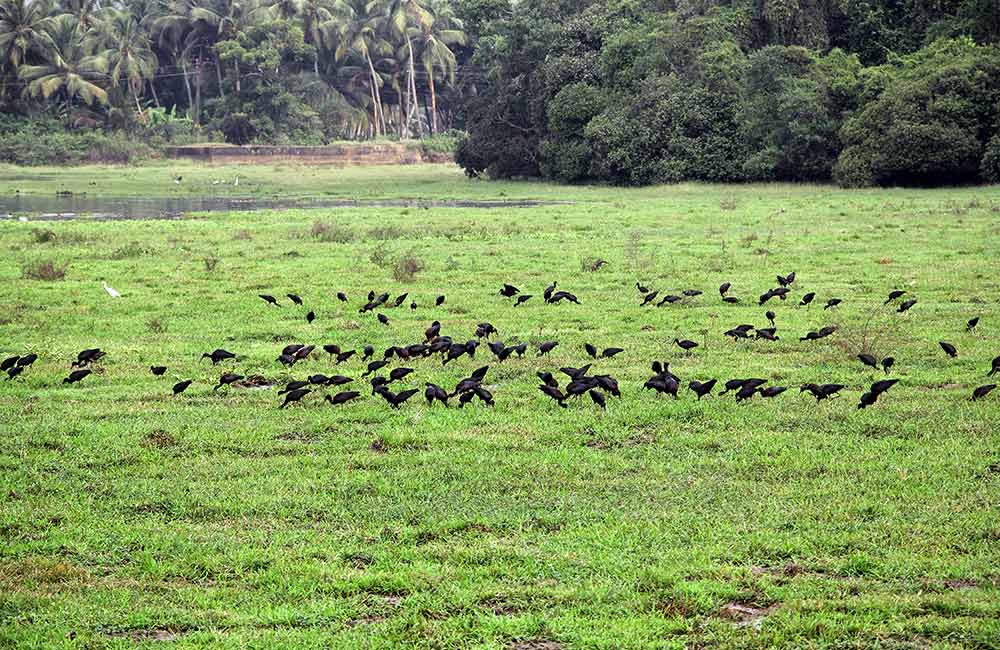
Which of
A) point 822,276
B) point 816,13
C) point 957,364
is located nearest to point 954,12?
point 816,13

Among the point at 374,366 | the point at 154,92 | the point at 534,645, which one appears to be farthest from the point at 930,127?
the point at 154,92

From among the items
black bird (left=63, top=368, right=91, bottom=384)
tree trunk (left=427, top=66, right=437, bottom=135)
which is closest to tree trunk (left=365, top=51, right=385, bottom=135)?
tree trunk (left=427, top=66, right=437, bottom=135)

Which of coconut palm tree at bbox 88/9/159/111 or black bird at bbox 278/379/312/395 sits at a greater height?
coconut palm tree at bbox 88/9/159/111

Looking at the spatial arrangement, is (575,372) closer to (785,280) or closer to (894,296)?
(894,296)

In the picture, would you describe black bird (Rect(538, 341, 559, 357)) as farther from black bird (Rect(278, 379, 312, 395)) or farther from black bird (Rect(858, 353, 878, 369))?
black bird (Rect(858, 353, 878, 369))

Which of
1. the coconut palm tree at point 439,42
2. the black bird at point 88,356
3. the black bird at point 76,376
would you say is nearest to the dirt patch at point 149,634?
the black bird at point 76,376

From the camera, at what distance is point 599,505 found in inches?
346

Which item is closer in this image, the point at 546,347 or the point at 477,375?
the point at 477,375

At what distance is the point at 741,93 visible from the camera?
A: 51.5 meters

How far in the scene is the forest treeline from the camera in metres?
45.7

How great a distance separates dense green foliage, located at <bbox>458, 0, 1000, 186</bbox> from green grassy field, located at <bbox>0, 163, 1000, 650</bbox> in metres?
26.0

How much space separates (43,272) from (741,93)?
117 ft

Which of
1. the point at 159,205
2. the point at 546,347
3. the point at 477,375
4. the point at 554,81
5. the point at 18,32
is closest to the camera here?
the point at 477,375

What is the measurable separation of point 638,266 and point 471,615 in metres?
16.7
